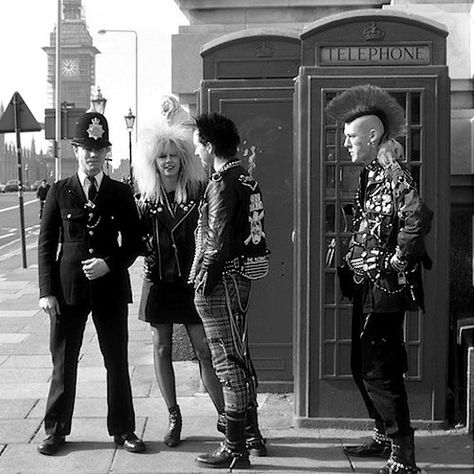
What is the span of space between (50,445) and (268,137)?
277cm

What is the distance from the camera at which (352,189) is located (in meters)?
5.89

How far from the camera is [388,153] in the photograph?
4.89 metres

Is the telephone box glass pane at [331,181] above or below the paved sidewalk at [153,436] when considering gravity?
above

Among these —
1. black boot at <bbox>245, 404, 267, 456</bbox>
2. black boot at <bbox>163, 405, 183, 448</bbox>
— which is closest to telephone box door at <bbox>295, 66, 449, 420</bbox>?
black boot at <bbox>245, 404, 267, 456</bbox>

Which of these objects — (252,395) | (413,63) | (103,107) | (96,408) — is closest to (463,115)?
(413,63)

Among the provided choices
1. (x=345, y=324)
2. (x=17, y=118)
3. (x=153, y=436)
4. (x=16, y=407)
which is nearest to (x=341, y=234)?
(x=345, y=324)

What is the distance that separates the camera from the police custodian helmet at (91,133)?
219 inches

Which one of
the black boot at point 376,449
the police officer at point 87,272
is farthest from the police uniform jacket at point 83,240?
the black boot at point 376,449

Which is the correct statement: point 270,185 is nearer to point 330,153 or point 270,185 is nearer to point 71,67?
point 330,153

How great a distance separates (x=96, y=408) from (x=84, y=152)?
6.66 feet

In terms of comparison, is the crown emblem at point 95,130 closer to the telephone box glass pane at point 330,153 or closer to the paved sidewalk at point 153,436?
the telephone box glass pane at point 330,153

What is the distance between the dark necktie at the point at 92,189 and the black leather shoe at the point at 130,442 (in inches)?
56.4

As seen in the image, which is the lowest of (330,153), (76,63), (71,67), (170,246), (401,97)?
(170,246)

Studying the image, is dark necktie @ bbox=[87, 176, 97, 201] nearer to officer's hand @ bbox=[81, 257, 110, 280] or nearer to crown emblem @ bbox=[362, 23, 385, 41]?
officer's hand @ bbox=[81, 257, 110, 280]
